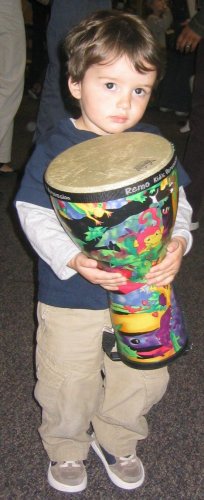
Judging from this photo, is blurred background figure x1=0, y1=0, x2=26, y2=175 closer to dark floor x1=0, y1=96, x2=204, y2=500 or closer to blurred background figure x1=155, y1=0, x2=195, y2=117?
dark floor x1=0, y1=96, x2=204, y2=500

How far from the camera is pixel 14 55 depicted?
6.79 feet

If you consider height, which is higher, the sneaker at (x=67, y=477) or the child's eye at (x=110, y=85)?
the child's eye at (x=110, y=85)

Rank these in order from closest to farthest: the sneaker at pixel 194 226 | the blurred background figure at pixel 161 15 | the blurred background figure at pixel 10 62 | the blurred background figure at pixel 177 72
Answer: the blurred background figure at pixel 10 62
the sneaker at pixel 194 226
the blurred background figure at pixel 177 72
the blurred background figure at pixel 161 15

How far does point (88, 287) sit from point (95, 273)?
11 cm

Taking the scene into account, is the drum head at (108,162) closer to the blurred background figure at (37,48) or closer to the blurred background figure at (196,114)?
the blurred background figure at (196,114)

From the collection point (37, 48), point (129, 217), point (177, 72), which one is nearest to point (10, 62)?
point (129, 217)

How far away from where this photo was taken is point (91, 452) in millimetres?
1123

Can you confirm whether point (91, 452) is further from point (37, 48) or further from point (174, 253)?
point (37, 48)

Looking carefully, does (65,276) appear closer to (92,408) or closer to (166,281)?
(166,281)

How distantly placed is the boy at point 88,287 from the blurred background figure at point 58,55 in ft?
2.35

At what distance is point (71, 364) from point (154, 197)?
37 cm

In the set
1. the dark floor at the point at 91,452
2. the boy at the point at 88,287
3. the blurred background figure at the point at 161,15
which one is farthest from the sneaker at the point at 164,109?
the boy at the point at 88,287

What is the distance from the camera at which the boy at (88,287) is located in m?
0.80

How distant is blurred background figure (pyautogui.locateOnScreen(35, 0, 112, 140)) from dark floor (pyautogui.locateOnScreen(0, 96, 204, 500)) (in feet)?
1.85
